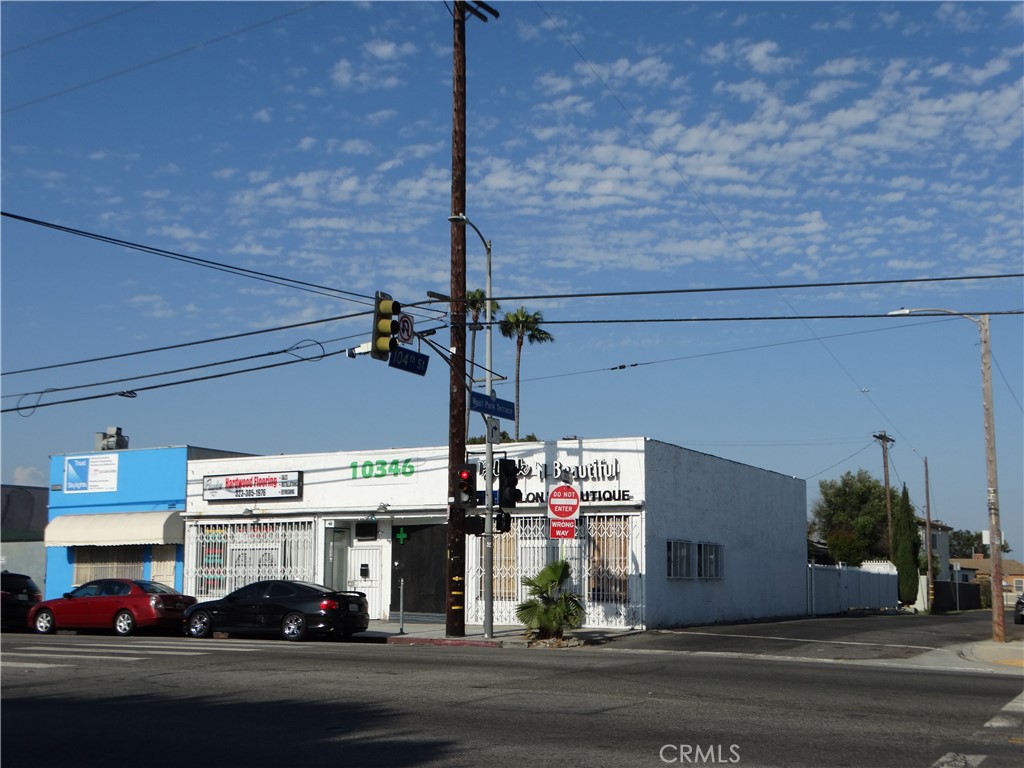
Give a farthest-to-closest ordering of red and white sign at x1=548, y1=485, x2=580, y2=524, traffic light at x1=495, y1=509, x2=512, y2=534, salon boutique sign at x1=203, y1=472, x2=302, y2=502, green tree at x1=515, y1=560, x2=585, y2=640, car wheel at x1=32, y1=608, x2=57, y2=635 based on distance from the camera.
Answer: salon boutique sign at x1=203, y1=472, x2=302, y2=502
car wheel at x1=32, y1=608, x2=57, y2=635
traffic light at x1=495, y1=509, x2=512, y2=534
red and white sign at x1=548, y1=485, x2=580, y2=524
green tree at x1=515, y1=560, x2=585, y2=640

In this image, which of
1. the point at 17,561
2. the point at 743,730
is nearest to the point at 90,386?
the point at 17,561

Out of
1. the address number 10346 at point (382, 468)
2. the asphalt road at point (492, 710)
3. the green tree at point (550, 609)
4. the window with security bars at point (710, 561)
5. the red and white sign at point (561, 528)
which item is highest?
the address number 10346 at point (382, 468)

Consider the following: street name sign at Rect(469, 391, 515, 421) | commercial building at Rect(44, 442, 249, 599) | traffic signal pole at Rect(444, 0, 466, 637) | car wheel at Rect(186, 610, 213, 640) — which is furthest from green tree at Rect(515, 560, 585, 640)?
commercial building at Rect(44, 442, 249, 599)

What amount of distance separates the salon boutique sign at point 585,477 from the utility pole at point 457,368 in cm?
544

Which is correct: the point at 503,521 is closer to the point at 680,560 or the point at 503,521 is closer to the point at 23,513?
the point at 680,560

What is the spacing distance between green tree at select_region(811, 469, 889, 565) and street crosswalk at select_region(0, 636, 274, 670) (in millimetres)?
62387

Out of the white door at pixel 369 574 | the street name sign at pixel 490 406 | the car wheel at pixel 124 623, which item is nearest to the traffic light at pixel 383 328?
the street name sign at pixel 490 406

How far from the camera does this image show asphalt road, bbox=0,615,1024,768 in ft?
31.1

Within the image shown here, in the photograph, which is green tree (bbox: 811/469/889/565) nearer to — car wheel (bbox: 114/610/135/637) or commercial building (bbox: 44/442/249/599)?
commercial building (bbox: 44/442/249/599)

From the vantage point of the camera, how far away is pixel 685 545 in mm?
30781

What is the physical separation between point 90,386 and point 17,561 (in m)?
14.8

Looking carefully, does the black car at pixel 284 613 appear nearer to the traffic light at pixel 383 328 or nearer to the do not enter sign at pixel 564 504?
the do not enter sign at pixel 564 504

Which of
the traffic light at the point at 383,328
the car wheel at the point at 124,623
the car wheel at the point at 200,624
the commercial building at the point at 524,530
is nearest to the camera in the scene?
the traffic light at the point at 383,328

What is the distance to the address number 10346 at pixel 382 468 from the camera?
3222 cm
